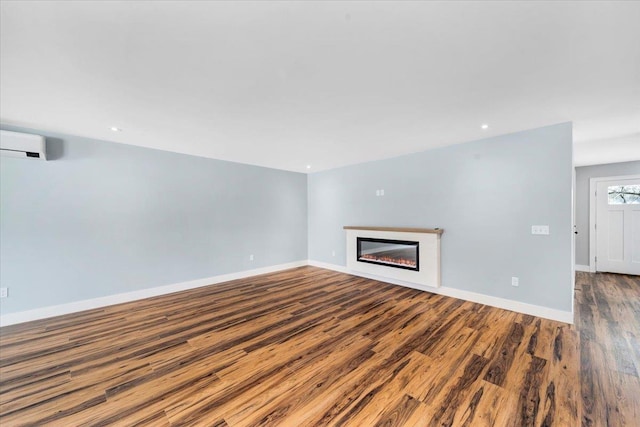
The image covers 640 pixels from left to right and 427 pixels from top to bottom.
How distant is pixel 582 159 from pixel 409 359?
5682mm

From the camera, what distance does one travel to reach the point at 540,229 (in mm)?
3094

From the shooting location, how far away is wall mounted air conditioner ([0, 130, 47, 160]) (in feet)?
9.31

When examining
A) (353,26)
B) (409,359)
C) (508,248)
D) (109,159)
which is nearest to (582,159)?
(508,248)

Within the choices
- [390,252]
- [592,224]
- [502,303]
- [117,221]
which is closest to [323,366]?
[502,303]

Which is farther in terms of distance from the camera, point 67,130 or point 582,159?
point 582,159

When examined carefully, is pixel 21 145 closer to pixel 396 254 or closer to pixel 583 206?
pixel 396 254

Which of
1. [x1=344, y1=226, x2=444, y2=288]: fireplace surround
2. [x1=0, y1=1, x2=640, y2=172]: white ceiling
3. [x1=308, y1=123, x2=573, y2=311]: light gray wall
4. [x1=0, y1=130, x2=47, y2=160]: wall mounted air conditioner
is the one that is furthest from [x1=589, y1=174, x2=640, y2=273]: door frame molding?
[x1=0, y1=130, x2=47, y2=160]: wall mounted air conditioner

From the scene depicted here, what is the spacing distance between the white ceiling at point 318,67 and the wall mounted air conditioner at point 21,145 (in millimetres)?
176

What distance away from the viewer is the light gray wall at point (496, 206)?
9.73ft

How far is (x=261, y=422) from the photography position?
1530mm

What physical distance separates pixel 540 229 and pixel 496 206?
1.83 feet

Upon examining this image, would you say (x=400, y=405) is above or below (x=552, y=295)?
below

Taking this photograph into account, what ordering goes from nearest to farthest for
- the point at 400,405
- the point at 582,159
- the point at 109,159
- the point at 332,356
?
1. the point at 400,405
2. the point at 332,356
3. the point at 109,159
4. the point at 582,159

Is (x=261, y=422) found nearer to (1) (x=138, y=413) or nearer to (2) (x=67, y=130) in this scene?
(1) (x=138, y=413)
